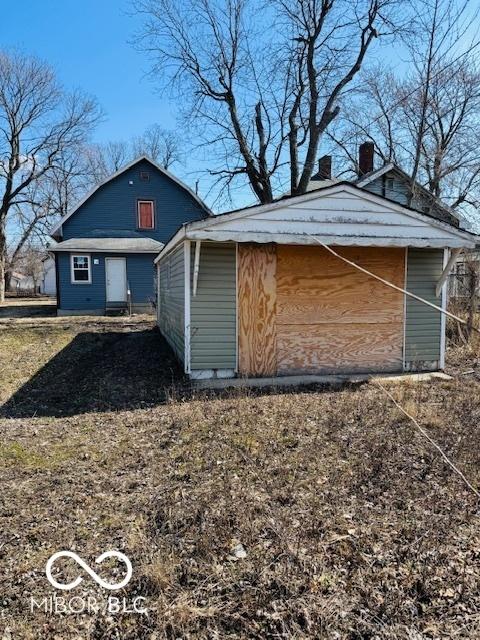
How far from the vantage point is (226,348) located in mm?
7387

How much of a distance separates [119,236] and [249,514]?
18.2 meters

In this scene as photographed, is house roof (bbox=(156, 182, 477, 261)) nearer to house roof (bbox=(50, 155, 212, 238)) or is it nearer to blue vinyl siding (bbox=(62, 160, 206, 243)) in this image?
blue vinyl siding (bbox=(62, 160, 206, 243))

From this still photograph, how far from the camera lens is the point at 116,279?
19016 mm

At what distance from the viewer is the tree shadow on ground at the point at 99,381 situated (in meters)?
6.35

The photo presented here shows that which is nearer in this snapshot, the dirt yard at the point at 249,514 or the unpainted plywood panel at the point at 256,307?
the dirt yard at the point at 249,514

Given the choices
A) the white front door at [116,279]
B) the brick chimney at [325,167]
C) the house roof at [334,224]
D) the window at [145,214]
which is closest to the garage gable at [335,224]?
the house roof at [334,224]

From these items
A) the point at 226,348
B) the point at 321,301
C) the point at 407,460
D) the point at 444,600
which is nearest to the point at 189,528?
the point at 444,600

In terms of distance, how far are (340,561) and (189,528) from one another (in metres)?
1.04

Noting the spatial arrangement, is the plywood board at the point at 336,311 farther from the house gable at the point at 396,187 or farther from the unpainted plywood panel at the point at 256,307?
the house gable at the point at 396,187

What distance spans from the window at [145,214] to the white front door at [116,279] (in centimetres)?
242

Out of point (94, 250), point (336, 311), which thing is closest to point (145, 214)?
point (94, 250)

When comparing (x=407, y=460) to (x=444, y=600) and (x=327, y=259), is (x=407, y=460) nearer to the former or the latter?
(x=444, y=600)

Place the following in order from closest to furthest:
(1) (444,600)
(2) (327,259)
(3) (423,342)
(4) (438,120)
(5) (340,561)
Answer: (1) (444,600), (5) (340,561), (2) (327,259), (3) (423,342), (4) (438,120)

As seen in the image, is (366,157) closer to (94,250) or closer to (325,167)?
(325,167)
